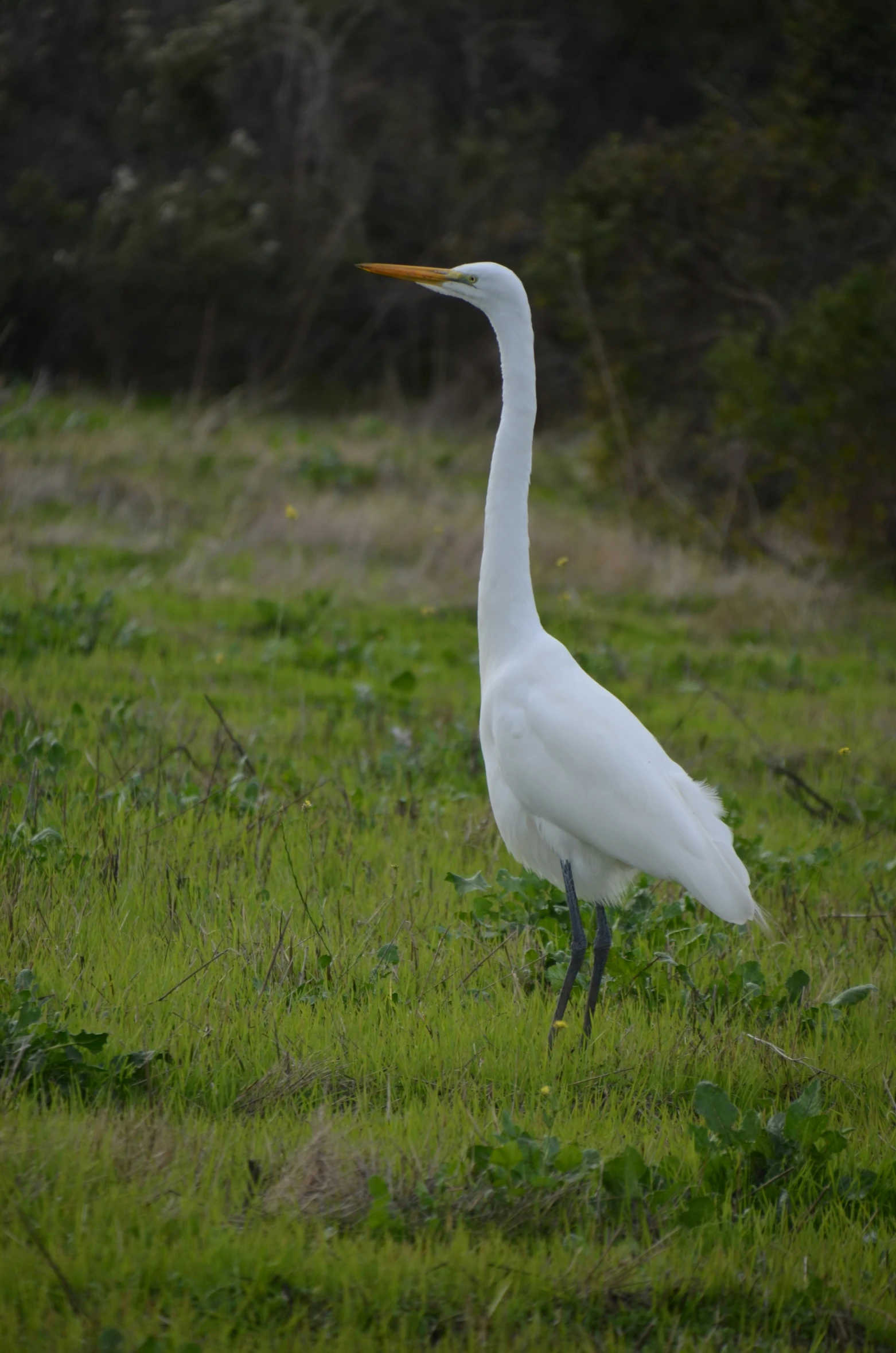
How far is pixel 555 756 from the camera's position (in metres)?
3.61

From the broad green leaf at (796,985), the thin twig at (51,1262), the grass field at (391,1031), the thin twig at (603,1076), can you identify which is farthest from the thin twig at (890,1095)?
the thin twig at (51,1262)

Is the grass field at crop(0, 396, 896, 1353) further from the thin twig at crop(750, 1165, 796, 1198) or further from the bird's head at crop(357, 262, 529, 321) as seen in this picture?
the bird's head at crop(357, 262, 529, 321)

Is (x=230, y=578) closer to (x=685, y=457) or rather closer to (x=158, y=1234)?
(x=685, y=457)

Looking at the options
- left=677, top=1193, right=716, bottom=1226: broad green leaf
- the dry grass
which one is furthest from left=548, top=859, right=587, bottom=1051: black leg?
the dry grass

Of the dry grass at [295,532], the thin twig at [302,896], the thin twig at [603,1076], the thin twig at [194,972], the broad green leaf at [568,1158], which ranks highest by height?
the broad green leaf at [568,1158]

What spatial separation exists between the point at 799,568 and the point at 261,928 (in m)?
7.72

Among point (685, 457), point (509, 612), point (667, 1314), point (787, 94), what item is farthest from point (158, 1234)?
point (787, 94)

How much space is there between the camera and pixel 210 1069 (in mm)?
2920

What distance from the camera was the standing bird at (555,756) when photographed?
353 cm

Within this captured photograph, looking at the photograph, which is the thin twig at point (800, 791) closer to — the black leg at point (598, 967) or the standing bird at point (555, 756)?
the standing bird at point (555, 756)

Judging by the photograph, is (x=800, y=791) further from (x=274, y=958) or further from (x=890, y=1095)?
(x=274, y=958)

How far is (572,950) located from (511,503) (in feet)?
4.37

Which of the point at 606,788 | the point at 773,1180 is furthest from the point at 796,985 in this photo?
the point at 773,1180

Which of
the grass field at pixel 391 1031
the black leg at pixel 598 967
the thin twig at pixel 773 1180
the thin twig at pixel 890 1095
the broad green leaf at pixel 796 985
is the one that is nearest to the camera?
the grass field at pixel 391 1031
